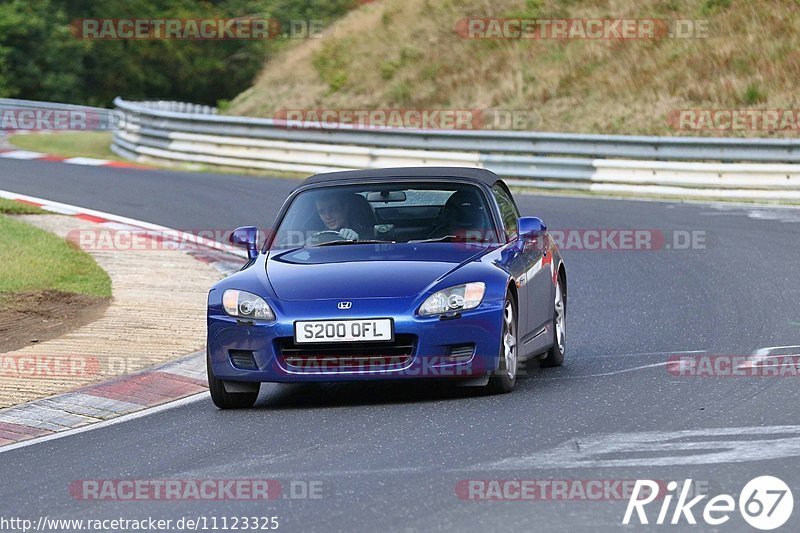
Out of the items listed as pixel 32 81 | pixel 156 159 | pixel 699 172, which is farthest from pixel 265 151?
pixel 32 81

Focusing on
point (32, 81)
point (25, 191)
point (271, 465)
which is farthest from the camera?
point (32, 81)

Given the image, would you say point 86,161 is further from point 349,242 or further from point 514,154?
point 349,242

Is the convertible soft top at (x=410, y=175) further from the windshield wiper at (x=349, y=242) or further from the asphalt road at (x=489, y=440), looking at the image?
the asphalt road at (x=489, y=440)

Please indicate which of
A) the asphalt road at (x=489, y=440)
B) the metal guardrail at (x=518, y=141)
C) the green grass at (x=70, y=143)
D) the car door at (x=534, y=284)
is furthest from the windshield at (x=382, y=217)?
the green grass at (x=70, y=143)

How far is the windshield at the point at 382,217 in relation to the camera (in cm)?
972

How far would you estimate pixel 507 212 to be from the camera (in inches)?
404

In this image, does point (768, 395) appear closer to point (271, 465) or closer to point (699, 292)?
point (271, 465)

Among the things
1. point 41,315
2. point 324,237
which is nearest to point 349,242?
point 324,237

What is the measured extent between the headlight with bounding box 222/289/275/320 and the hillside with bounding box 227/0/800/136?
18.9 m

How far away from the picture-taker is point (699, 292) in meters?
13.7

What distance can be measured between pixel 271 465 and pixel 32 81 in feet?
175

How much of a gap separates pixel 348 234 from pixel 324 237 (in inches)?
6.4

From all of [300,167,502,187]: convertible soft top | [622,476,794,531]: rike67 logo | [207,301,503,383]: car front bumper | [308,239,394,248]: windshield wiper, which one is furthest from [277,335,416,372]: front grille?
[622,476,794,531]: rike67 logo

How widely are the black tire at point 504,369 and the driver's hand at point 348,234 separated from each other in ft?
4.14
